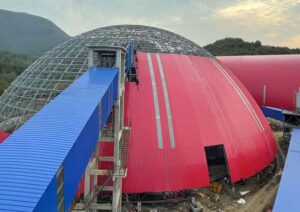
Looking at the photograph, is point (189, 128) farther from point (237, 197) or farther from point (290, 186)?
point (290, 186)

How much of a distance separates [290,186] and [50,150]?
1536cm

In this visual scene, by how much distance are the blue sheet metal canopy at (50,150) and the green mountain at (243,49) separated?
10137 cm

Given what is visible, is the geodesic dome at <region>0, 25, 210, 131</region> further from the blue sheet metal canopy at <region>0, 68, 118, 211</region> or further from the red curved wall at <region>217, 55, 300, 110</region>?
the red curved wall at <region>217, 55, 300, 110</region>

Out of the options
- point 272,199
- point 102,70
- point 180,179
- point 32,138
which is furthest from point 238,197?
point 32,138

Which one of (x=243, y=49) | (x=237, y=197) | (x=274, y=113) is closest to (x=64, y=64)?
(x=237, y=197)

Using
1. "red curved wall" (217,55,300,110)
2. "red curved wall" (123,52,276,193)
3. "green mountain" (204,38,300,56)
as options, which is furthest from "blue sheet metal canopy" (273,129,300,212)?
"green mountain" (204,38,300,56)

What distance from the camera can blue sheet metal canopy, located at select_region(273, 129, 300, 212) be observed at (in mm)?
15086

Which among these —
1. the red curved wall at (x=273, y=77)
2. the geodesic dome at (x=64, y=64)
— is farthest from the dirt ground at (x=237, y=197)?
the red curved wall at (x=273, y=77)

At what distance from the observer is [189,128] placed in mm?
23828

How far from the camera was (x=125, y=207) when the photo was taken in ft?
69.1

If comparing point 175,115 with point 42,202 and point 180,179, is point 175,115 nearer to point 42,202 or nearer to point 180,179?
point 180,179

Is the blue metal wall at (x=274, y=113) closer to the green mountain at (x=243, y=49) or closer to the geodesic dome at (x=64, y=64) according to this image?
the geodesic dome at (x=64, y=64)

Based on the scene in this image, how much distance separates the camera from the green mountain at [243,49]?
107 metres

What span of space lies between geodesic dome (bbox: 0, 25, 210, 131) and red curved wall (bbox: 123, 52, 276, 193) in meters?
3.06
